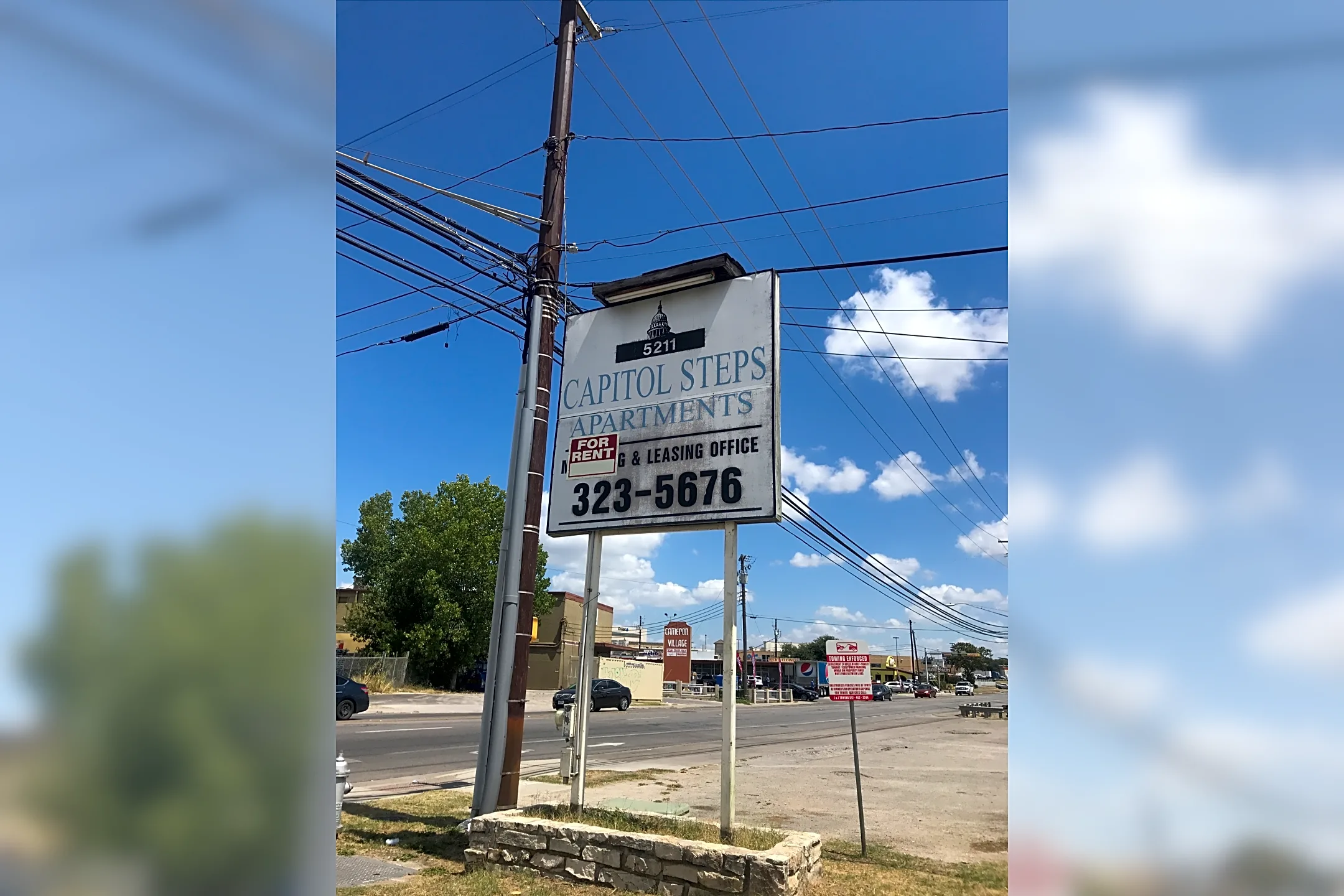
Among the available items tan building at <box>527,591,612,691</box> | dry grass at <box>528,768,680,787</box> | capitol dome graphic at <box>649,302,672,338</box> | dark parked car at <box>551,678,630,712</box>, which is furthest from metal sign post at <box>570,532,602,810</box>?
tan building at <box>527,591,612,691</box>

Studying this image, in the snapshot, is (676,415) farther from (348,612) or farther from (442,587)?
(348,612)

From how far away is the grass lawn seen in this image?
6.43 meters

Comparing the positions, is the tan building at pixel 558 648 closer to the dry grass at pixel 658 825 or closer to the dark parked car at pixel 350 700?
the dark parked car at pixel 350 700

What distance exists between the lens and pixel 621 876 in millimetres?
6430

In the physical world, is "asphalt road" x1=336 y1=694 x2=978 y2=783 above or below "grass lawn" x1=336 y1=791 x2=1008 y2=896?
below

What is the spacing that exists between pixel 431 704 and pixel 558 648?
17.9 m

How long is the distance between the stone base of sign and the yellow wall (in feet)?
117

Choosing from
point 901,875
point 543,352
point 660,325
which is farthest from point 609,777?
point 660,325

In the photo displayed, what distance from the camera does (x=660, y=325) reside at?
8359 mm

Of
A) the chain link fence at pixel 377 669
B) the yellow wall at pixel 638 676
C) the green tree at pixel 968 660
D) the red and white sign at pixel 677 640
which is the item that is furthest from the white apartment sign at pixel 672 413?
the green tree at pixel 968 660

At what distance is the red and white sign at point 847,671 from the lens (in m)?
8.58

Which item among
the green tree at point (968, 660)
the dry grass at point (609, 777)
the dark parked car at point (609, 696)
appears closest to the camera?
the dry grass at point (609, 777)

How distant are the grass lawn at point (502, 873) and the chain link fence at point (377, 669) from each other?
3152cm

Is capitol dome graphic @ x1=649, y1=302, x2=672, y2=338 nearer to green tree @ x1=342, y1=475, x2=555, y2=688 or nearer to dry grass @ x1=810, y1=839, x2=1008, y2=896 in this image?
dry grass @ x1=810, y1=839, x2=1008, y2=896
